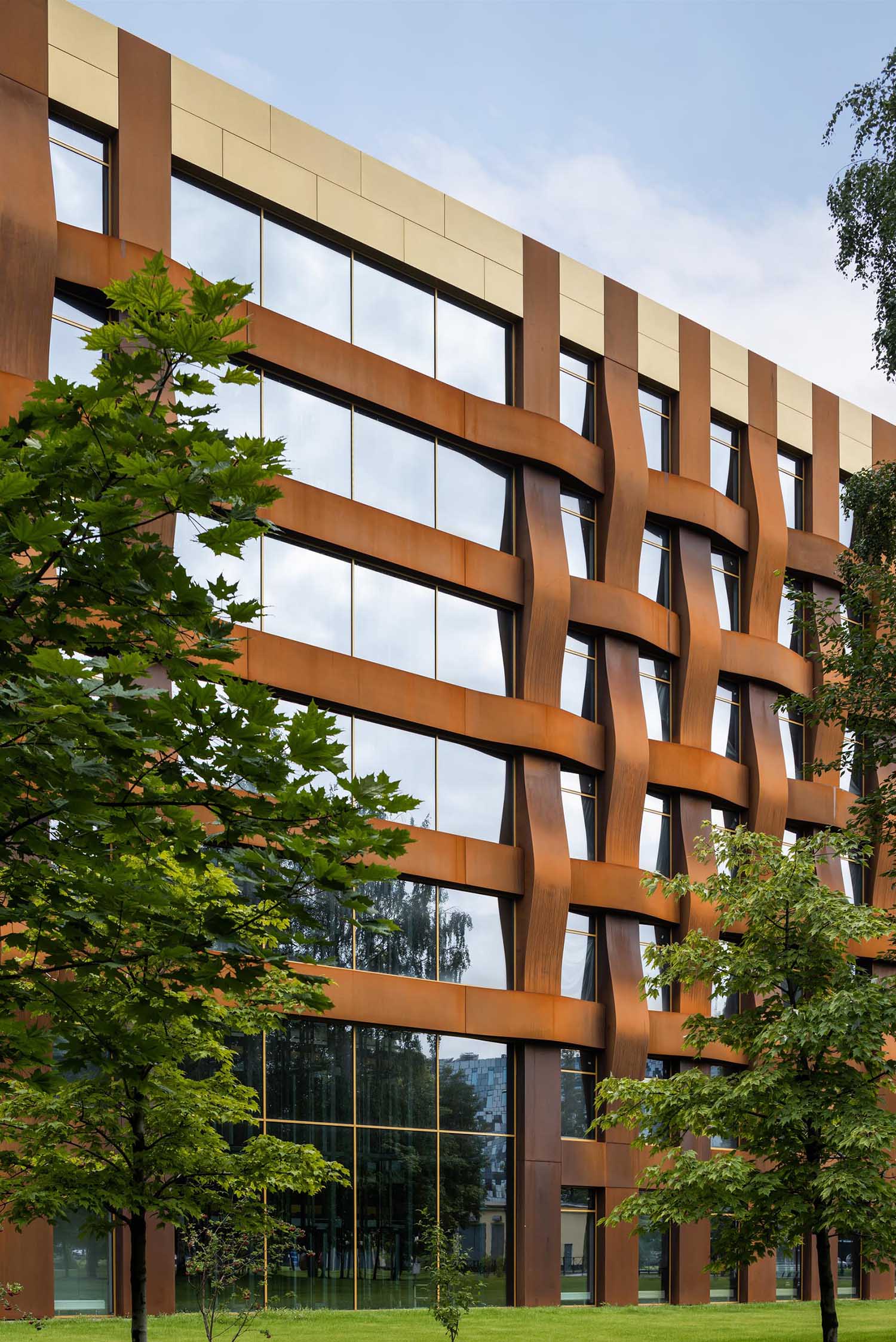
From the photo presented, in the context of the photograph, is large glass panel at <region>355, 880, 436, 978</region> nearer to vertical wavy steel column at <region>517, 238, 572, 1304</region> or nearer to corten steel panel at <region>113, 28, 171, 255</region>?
vertical wavy steel column at <region>517, 238, 572, 1304</region>

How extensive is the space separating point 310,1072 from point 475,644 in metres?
10.8

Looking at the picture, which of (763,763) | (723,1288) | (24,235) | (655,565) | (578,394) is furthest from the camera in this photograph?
(763,763)

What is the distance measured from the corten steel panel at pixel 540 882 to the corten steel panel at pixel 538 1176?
1752mm

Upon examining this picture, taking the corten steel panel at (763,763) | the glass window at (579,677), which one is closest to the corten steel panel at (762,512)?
the corten steel panel at (763,763)

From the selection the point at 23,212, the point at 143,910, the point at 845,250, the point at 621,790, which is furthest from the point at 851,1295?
the point at 143,910

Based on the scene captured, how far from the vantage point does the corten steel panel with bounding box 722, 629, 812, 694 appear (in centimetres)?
4412

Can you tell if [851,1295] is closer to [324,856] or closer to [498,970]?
[498,970]

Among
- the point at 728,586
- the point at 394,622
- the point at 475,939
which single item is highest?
the point at 728,586

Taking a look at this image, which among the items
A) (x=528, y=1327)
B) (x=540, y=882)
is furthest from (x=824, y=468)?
(x=528, y=1327)

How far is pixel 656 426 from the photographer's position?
143 feet

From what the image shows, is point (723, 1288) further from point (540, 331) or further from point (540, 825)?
point (540, 331)

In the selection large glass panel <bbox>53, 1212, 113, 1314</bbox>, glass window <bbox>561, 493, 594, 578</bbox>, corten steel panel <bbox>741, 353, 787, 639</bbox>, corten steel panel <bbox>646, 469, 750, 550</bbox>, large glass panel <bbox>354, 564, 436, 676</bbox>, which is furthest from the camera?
corten steel panel <bbox>741, 353, 787, 639</bbox>

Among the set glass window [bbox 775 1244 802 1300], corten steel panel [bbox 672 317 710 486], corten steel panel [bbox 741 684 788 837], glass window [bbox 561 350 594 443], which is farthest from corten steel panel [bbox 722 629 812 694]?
glass window [bbox 775 1244 802 1300]

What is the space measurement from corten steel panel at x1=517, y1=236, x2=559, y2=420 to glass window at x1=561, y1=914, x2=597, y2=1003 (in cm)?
1265
